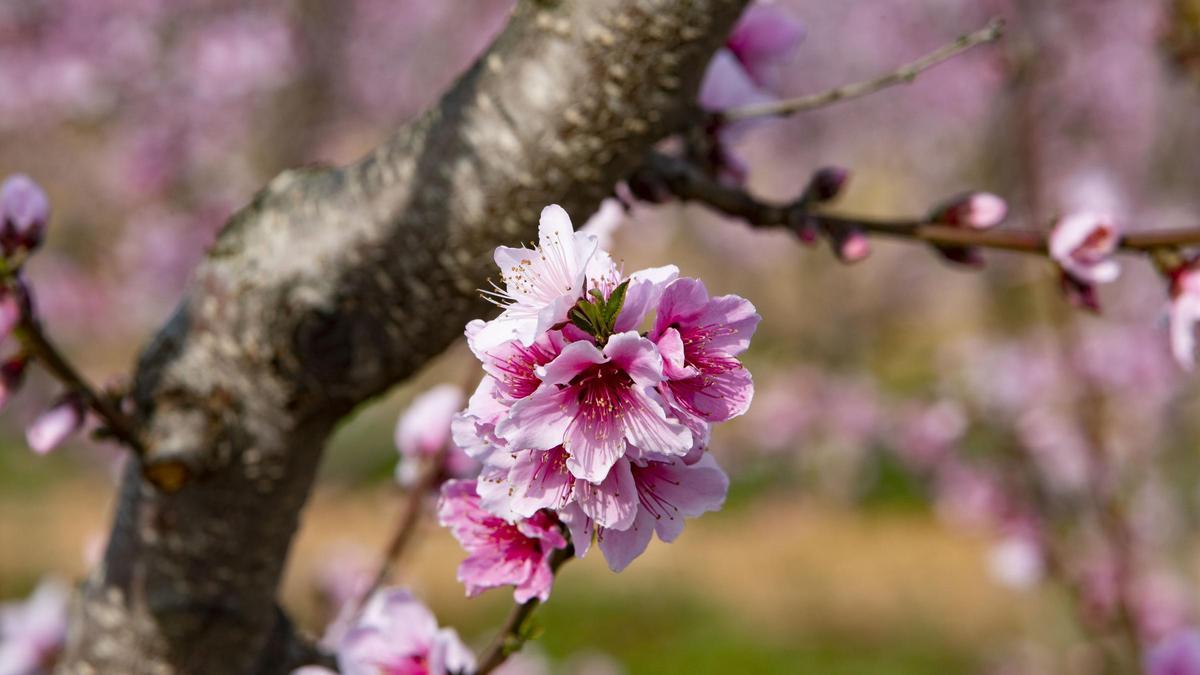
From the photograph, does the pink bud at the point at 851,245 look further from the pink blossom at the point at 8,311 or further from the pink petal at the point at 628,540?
the pink blossom at the point at 8,311

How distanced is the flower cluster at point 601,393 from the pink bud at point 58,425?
28.4 inches

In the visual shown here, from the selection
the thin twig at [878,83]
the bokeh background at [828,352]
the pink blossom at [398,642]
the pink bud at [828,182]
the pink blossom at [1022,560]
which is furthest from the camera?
the bokeh background at [828,352]

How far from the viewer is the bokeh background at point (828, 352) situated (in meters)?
3.57

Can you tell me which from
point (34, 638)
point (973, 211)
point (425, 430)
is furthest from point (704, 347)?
point (34, 638)

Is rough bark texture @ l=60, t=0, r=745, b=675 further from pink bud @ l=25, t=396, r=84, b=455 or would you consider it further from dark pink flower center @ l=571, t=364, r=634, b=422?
dark pink flower center @ l=571, t=364, r=634, b=422

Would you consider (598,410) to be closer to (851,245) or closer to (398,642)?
(398,642)

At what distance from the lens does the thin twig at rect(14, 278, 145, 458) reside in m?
1.20

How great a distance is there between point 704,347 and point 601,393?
3.6 inches

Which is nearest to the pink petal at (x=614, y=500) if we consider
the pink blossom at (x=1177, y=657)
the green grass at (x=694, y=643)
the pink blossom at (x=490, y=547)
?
the pink blossom at (x=490, y=547)

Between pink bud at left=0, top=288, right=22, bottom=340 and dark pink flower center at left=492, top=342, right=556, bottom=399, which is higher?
pink bud at left=0, top=288, right=22, bottom=340

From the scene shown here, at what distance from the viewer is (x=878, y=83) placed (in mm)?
1250

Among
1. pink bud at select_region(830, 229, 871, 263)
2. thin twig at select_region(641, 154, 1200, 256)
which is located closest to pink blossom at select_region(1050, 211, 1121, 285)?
thin twig at select_region(641, 154, 1200, 256)

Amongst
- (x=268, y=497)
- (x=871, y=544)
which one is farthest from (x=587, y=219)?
(x=871, y=544)

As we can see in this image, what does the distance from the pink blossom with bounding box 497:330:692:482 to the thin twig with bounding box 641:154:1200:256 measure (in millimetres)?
556
